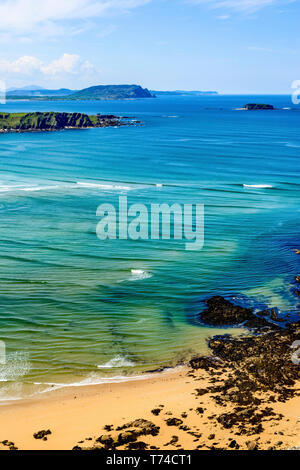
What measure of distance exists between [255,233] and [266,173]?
34082mm

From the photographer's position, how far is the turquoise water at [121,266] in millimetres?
28047

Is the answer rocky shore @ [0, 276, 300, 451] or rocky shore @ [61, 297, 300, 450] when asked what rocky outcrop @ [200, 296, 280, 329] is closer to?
rocky shore @ [61, 297, 300, 450]

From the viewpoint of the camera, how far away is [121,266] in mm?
40562

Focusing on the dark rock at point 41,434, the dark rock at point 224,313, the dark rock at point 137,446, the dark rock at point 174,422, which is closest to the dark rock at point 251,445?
the dark rock at point 174,422

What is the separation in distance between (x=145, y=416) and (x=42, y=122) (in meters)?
154

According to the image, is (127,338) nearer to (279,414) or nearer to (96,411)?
(96,411)

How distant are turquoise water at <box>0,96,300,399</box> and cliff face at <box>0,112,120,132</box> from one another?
7714 centimetres

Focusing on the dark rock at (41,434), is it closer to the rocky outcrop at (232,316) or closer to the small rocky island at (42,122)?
the rocky outcrop at (232,316)

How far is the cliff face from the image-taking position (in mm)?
158500

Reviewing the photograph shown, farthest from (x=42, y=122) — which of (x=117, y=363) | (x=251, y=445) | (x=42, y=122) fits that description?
(x=251, y=445)

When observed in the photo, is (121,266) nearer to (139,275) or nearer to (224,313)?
(139,275)

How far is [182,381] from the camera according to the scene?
25.0m

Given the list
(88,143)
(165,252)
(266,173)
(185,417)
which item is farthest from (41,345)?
(88,143)

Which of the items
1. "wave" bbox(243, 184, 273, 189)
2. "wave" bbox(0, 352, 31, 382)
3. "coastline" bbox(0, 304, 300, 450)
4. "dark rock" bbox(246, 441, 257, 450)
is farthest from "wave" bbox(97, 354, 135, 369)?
"wave" bbox(243, 184, 273, 189)
